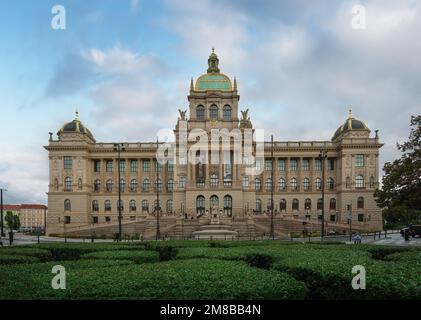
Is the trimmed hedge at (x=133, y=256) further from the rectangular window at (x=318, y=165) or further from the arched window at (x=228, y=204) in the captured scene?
the rectangular window at (x=318, y=165)

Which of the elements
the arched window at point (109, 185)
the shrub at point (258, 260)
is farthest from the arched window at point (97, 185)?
the shrub at point (258, 260)

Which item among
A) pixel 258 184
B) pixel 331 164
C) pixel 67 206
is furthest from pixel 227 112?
pixel 67 206

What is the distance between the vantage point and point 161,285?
12.0 m

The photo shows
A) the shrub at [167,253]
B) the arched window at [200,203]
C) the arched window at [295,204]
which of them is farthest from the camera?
the arched window at [295,204]

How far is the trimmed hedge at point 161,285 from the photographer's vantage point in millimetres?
11578

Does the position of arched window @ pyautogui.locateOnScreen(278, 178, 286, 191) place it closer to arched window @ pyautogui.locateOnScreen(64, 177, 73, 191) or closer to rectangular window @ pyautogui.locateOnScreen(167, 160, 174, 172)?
rectangular window @ pyautogui.locateOnScreen(167, 160, 174, 172)

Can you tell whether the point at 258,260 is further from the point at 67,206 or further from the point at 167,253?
the point at 67,206

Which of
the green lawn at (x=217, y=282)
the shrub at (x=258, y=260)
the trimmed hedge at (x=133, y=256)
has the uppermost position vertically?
the green lawn at (x=217, y=282)

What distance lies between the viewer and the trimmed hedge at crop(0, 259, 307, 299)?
1158cm

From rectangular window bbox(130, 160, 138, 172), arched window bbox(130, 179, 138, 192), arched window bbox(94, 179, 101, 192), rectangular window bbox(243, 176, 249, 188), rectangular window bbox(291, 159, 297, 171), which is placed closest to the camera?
rectangular window bbox(243, 176, 249, 188)

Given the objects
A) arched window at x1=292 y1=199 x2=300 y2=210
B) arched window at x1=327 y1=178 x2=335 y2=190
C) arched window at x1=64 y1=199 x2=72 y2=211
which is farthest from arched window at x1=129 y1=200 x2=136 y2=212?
arched window at x1=327 y1=178 x2=335 y2=190
